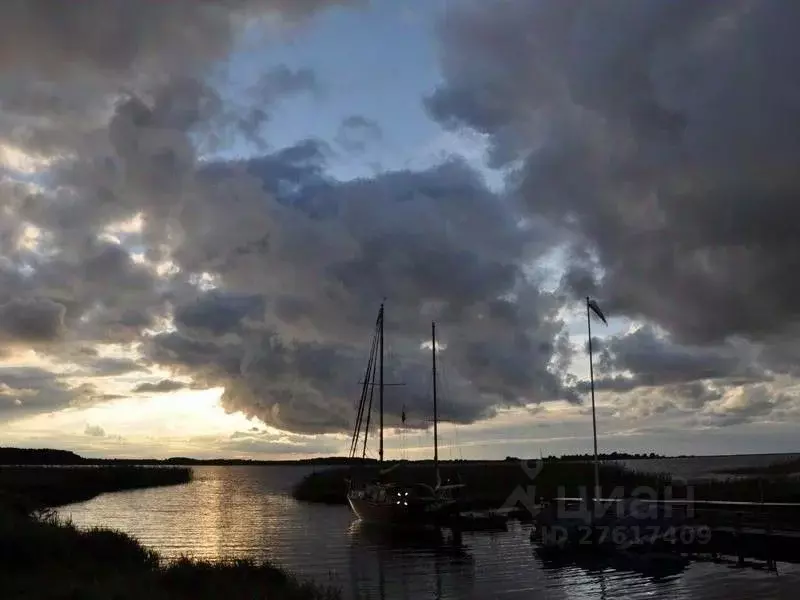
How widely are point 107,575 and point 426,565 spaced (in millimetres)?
19567

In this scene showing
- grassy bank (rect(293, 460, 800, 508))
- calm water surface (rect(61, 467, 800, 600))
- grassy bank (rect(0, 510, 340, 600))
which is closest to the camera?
grassy bank (rect(0, 510, 340, 600))

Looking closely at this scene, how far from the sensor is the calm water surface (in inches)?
1220

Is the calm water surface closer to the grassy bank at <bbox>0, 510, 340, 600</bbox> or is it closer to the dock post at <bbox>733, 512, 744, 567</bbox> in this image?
the dock post at <bbox>733, 512, 744, 567</bbox>

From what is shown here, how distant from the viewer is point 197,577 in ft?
80.6

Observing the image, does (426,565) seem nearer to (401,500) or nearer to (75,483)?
(401,500)

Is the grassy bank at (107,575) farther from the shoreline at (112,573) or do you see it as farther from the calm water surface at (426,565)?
the calm water surface at (426,565)

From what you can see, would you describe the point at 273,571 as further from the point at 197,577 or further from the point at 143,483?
the point at 143,483

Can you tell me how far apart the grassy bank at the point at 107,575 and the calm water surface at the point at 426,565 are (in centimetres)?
650

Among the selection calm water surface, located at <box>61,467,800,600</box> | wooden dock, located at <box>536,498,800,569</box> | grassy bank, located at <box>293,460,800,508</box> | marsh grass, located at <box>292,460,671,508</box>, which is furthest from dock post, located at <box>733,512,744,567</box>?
marsh grass, located at <box>292,460,671,508</box>

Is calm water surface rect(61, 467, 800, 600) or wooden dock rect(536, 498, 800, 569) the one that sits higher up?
wooden dock rect(536, 498, 800, 569)

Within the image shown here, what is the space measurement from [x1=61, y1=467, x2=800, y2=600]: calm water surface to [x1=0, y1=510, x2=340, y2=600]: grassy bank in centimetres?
650

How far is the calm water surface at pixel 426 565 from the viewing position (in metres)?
31.0

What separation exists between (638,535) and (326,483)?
71231mm

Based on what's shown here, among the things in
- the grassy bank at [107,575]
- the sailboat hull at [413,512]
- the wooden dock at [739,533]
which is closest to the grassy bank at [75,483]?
the sailboat hull at [413,512]
